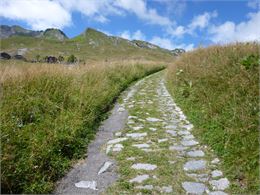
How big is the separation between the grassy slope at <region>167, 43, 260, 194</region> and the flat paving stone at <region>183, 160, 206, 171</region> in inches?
13.0

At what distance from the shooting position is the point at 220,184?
14.5 feet

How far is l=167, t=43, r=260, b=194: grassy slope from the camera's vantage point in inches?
180

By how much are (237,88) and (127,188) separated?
11.7 feet

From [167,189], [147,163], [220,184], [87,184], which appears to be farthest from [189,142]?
[87,184]

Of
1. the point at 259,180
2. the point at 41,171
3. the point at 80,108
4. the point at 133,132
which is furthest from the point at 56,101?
the point at 259,180

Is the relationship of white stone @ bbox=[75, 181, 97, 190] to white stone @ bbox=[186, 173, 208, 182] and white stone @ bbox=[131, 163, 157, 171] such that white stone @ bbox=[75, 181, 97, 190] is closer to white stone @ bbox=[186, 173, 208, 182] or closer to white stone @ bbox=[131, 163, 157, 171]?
white stone @ bbox=[131, 163, 157, 171]

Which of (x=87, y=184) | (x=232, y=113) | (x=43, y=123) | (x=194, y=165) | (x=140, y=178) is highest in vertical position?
(x=232, y=113)

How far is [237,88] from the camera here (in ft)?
22.1

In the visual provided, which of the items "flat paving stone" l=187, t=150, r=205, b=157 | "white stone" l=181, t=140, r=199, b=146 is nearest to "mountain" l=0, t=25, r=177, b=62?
"white stone" l=181, t=140, r=199, b=146

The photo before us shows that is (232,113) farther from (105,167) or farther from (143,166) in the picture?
(105,167)

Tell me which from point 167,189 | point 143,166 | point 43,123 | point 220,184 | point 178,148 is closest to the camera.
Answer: point 167,189

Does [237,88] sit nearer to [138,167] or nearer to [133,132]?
[133,132]

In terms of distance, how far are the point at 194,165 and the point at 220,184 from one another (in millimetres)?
714

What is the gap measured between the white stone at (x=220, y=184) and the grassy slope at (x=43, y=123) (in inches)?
87.7
